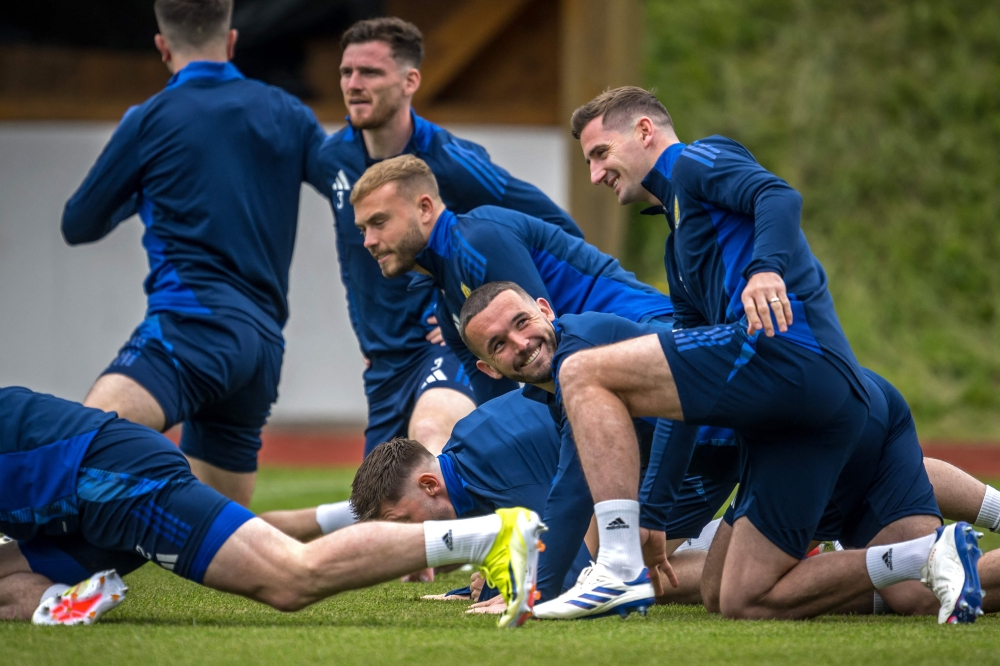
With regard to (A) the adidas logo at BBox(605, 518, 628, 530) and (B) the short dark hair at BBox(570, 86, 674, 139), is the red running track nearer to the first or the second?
(B) the short dark hair at BBox(570, 86, 674, 139)

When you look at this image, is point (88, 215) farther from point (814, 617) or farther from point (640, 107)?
point (814, 617)

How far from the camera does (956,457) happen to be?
1120cm

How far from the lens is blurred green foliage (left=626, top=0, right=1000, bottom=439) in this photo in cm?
1503

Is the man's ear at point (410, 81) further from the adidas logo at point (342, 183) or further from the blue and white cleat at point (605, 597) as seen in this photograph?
the blue and white cleat at point (605, 597)

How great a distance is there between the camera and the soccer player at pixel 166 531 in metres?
3.51

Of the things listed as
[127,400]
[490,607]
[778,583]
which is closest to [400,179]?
[127,400]

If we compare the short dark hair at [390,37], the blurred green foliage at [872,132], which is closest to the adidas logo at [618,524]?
the short dark hair at [390,37]

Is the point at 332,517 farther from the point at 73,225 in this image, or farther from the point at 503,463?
the point at 73,225

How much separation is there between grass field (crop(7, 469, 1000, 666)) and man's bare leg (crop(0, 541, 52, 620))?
174 millimetres

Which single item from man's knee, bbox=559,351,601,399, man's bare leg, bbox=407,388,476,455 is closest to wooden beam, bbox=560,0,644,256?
man's bare leg, bbox=407,388,476,455

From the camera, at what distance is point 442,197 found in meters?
5.58

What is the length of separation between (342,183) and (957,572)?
3315 millimetres

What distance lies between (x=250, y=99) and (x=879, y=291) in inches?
451

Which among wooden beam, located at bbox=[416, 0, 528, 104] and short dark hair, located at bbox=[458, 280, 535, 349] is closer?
short dark hair, located at bbox=[458, 280, 535, 349]
